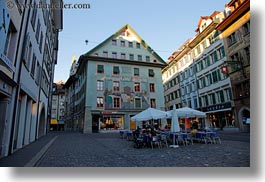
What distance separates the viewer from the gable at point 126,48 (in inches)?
1070

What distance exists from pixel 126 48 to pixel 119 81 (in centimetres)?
535

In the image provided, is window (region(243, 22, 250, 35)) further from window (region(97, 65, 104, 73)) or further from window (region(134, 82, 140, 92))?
window (region(97, 65, 104, 73))

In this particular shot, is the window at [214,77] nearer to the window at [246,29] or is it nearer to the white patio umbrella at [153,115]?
the window at [246,29]

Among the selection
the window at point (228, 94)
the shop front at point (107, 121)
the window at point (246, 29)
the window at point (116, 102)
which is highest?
the window at point (246, 29)

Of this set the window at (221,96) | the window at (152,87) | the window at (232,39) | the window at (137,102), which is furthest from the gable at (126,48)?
the window at (232,39)

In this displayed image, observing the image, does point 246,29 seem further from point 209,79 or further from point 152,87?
point 152,87

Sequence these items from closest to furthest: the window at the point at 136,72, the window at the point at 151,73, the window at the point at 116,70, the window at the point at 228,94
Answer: the window at the point at 228,94, the window at the point at 116,70, the window at the point at 136,72, the window at the point at 151,73

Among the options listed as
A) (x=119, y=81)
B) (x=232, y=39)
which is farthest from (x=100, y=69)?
(x=232, y=39)

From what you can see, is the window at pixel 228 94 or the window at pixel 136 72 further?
the window at pixel 136 72

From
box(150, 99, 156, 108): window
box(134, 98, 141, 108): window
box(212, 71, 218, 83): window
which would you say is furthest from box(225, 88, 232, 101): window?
box(134, 98, 141, 108): window

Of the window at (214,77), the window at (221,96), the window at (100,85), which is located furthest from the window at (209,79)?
the window at (100,85)

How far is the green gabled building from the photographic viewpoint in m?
25.0

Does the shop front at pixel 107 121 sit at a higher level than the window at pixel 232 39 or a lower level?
lower

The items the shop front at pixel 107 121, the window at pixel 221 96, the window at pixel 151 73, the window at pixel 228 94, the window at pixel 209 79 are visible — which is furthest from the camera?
the window at pixel 151 73
